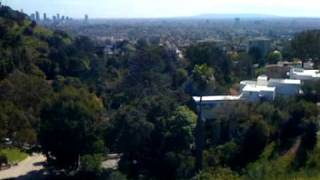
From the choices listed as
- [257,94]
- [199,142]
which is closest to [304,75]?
[257,94]

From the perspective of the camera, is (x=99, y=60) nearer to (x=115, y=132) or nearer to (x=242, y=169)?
(x=115, y=132)

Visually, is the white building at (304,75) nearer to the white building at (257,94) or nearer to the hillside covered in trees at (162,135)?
the white building at (257,94)

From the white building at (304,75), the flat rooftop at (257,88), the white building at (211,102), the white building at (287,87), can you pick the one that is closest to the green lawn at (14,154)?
the white building at (211,102)

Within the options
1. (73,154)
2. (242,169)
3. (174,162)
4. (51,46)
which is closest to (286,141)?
(242,169)

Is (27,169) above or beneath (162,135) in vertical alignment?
beneath

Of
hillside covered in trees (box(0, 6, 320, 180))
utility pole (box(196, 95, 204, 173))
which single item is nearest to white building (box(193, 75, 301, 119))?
hillside covered in trees (box(0, 6, 320, 180))

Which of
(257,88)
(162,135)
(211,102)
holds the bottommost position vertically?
(162,135)

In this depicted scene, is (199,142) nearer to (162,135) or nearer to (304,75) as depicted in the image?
(162,135)
